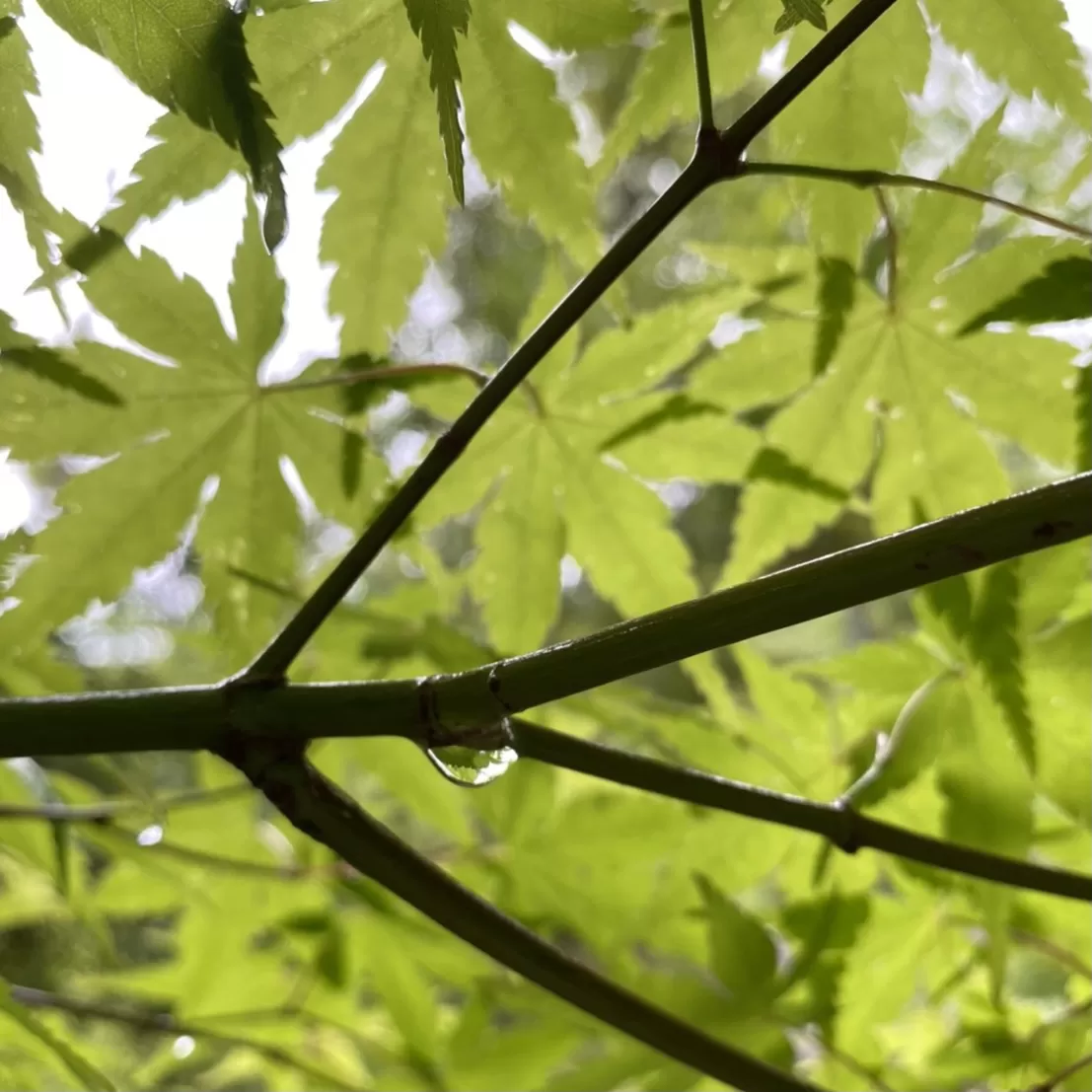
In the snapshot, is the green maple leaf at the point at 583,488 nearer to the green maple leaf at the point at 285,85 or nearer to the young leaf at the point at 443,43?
the green maple leaf at the point at 285,85

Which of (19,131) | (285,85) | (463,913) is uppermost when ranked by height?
(285,85)

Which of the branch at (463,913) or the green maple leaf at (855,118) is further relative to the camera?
the green maple leaf at (855,118)

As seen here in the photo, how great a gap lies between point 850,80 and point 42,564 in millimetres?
484

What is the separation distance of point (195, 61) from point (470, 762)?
26 centimetres

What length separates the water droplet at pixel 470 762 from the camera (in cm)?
35

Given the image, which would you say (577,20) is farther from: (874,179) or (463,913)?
(463,913)

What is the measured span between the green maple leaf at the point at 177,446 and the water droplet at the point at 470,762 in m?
0.22

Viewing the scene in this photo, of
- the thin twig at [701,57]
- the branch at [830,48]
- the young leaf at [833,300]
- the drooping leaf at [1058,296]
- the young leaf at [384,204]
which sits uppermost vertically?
the young leaf at [384,204]

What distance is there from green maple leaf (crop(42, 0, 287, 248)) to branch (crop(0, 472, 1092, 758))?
16 cm

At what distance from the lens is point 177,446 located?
0.57m

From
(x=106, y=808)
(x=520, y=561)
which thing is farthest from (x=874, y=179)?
(x=106, y=808)

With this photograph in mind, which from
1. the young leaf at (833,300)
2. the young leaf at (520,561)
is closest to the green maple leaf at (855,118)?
the young leaf at (833,300)

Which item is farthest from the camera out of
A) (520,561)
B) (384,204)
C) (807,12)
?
(520,561)

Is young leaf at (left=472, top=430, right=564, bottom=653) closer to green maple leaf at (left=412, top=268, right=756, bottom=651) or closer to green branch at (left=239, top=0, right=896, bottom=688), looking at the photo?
green maple leaf at (left=412, top=268, right=756, bottom=651)
